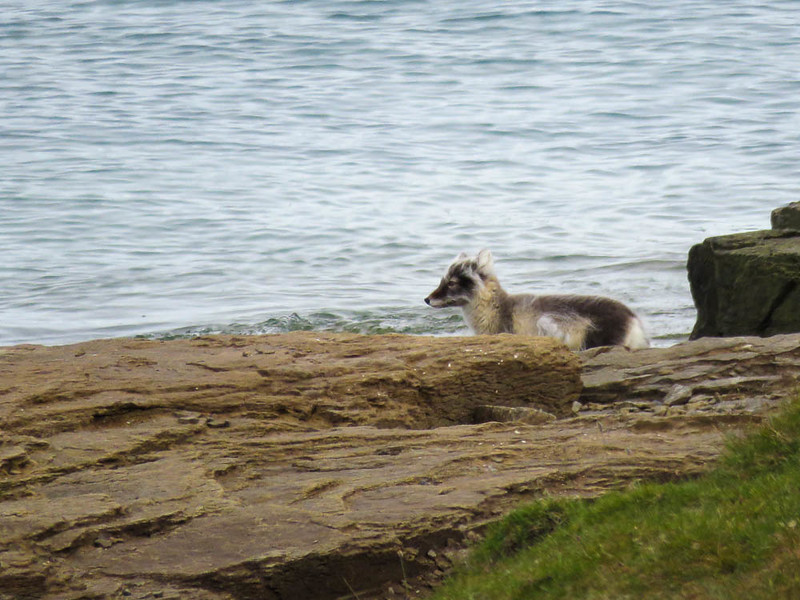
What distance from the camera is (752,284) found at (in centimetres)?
1092

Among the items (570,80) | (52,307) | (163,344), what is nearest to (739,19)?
(570,80)

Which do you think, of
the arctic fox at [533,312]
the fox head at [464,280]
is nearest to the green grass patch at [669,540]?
the arctic fox at [533,312]

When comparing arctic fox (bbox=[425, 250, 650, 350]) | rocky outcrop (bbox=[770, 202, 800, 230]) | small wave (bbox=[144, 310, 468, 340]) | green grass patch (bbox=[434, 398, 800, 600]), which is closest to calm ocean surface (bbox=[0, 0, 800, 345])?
small wave (bbox=[144, 310, 468, 340])

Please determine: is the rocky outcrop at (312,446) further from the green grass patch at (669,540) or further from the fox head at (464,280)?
the fox head at (464,280)

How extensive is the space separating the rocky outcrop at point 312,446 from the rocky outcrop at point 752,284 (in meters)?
1.45

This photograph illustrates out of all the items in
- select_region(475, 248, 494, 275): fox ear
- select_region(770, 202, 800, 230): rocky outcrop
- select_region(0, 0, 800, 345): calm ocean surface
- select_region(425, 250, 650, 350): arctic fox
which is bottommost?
select_region(0, 0, 800, 345): calm ocean surface

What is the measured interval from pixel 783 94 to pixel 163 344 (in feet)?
93.6

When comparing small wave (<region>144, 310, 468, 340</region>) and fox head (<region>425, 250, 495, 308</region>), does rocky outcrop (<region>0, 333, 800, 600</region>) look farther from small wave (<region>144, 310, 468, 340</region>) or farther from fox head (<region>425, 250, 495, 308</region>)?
small wave (<region>144, 310, 468, 340</region>)

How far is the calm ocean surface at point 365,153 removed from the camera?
59.6ft

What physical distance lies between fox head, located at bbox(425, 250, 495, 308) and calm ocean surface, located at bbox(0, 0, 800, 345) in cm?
243

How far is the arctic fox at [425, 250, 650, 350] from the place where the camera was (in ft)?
37.6

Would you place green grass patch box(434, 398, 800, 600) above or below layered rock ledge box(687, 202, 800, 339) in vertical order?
above

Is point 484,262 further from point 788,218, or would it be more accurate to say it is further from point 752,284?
point 788,218

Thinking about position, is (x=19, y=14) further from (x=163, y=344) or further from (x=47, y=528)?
(x=47, y=528)
